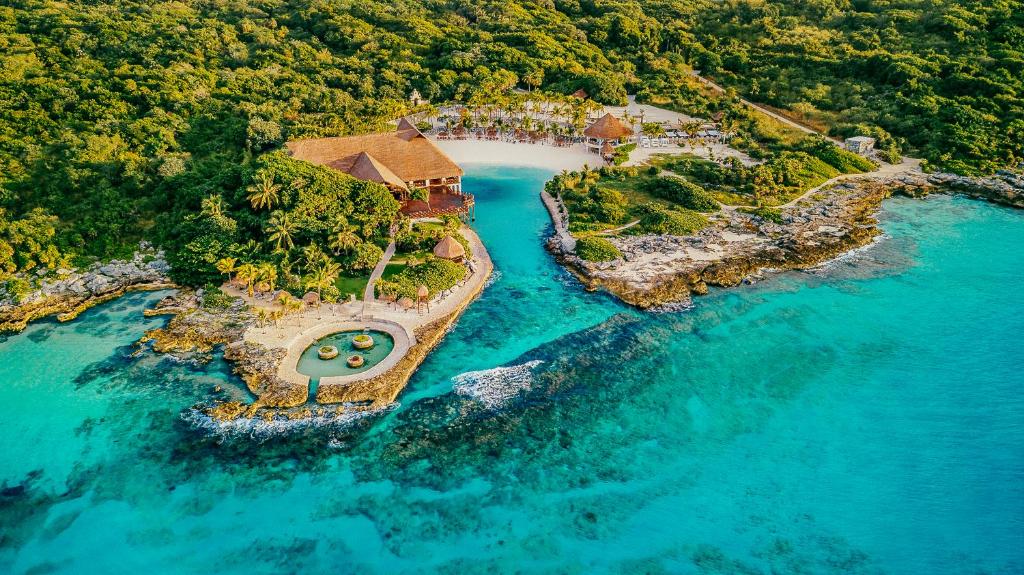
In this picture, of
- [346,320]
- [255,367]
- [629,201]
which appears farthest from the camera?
[629,201]

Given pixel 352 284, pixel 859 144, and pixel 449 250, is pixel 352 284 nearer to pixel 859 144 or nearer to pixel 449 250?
pixel 449 250

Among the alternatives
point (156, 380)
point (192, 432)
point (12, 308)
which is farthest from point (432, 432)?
point (12, 308)

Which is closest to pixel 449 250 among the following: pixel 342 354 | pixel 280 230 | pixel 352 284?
pixel 352 284

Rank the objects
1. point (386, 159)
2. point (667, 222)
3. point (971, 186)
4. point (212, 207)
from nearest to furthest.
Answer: point (212, 207) < point (667, 222) < point (386, 159) < point (971, 186)

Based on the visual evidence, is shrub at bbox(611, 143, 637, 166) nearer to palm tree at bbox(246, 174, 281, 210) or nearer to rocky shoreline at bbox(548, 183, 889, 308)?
rocky shoreline at bbox(548, 183, 889, 308)

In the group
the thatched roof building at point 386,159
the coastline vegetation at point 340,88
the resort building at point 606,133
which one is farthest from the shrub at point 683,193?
the thatched roof building at point 386,159

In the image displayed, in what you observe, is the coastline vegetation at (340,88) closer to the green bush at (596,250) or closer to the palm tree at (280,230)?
the palm tree at (280,230)
